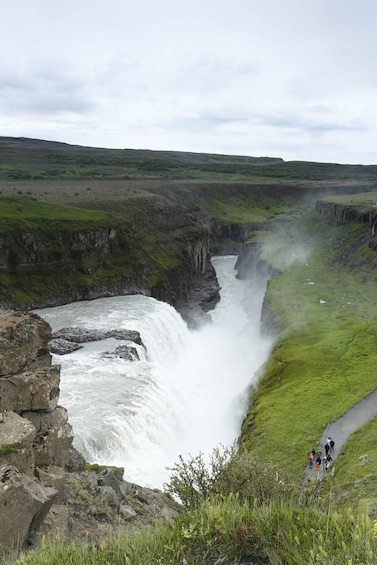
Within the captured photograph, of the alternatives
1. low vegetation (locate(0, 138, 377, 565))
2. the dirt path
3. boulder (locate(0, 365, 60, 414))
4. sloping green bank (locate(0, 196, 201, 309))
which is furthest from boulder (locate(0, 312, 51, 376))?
sloping green bank (locate(0, 196, 201, 309))

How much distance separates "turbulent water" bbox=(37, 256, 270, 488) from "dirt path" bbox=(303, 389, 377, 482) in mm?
11989

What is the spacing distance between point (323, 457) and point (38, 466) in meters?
24.9

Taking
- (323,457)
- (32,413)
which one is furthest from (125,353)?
(32,413)

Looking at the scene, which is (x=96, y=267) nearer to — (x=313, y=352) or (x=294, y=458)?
(x=313, y=352)

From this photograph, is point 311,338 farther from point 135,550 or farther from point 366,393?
point 135,550

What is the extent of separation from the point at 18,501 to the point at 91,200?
105 m

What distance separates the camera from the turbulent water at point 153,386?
3750 centimetres

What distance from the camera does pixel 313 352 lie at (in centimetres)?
6094

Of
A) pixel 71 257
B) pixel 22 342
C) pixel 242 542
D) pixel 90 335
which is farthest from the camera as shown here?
pixel 71 257

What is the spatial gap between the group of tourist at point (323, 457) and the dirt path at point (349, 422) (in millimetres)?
490

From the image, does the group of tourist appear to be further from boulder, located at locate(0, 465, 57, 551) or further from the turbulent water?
boulder, located at locate(0, 465, 57, 551)

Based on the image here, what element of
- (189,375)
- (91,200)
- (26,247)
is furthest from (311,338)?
(91,200)

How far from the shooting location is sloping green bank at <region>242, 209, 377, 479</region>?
42.6 metres

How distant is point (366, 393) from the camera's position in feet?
159
